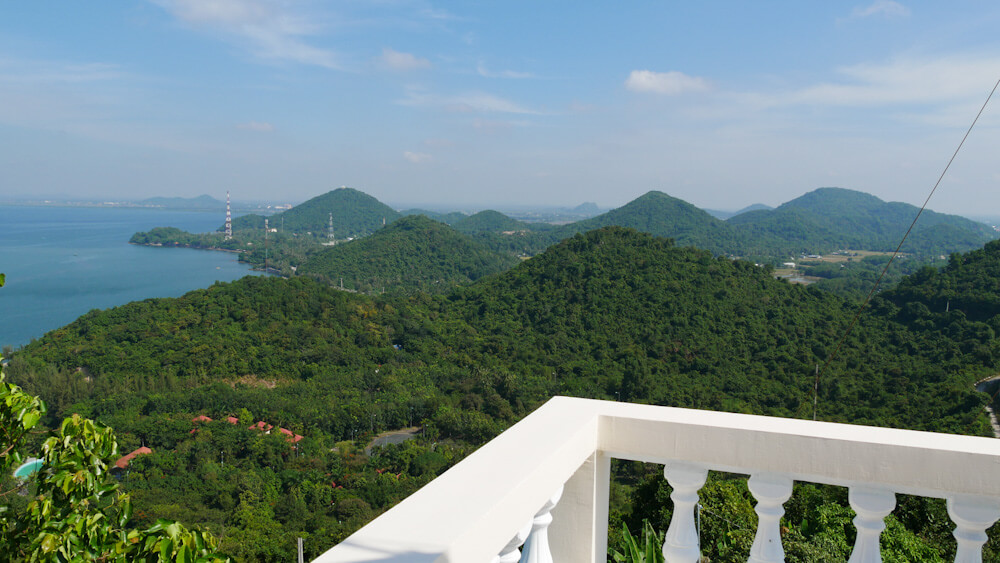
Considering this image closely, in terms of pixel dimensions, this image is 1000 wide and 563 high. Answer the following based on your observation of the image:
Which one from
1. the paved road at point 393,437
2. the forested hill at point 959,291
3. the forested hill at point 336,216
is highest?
the forested hill at point 336,216

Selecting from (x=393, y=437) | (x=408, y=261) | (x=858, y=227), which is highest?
(x=858, y=227)

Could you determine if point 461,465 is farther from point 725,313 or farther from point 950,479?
point 725,313

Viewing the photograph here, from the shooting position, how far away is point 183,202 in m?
128

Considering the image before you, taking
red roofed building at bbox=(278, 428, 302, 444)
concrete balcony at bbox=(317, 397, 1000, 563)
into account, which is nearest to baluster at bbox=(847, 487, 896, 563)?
concrete balcony at bbox=(317, 397, 1000, 563)

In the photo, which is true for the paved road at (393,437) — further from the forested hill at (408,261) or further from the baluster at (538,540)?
the forested hill at (408,261)

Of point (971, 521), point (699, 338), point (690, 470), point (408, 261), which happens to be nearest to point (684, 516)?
point (690, 470)

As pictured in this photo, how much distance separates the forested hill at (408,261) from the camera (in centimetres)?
4759

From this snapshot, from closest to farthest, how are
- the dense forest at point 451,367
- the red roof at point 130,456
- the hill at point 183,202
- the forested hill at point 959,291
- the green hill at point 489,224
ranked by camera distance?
the dense forest at point 451,367, the red roof at point 130,456, the forested hill at point 959,291, the green hill at point 489,224, the hill at point 183,202

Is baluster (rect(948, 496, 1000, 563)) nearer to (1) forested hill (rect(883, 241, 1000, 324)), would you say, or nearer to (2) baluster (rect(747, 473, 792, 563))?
(2) baluster (rect(747, 473, 792, 563))

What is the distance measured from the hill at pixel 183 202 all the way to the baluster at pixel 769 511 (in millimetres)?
125733

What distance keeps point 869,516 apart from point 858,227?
3726 inches

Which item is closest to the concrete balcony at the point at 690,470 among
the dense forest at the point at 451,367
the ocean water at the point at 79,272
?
the dense forest at the point at 451,367

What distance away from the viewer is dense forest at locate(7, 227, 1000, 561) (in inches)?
585

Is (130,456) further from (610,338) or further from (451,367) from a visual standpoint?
(610,338)
